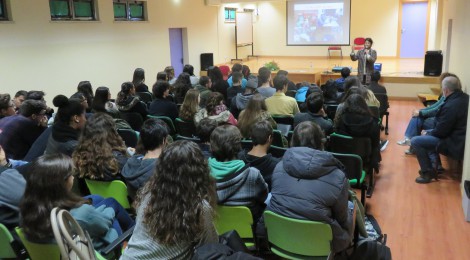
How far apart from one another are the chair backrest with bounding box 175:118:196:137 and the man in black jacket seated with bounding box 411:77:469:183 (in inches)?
99.6

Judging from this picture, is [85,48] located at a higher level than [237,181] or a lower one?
higher

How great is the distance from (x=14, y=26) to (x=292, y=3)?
31.0ft

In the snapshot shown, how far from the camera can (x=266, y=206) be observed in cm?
266

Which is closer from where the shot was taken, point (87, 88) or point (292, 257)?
point (292, 257)

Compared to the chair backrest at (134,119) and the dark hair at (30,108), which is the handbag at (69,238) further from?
the chair backrest at (134,119)

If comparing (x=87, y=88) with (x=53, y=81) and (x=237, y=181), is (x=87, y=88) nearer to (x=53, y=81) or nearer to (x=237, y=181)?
(x=53, y=81)

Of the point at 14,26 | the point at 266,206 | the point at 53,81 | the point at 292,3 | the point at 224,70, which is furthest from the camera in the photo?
the point at 292,3

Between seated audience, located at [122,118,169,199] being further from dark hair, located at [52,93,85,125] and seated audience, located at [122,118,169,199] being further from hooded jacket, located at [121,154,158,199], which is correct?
dark hair, located at [52,93,85,125]

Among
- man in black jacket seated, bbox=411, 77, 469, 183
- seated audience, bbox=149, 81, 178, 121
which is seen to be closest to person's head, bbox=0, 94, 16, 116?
seated audience, bbox=149, 81, 178, 121

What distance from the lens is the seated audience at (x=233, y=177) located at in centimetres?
247

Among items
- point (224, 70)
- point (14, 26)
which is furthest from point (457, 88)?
point (14, 26)

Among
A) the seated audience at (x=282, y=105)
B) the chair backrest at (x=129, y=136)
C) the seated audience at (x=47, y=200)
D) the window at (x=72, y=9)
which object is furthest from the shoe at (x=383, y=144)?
the window at (x=72, y=9)

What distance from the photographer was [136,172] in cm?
277

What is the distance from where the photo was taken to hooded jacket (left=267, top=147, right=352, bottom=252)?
226 cm
